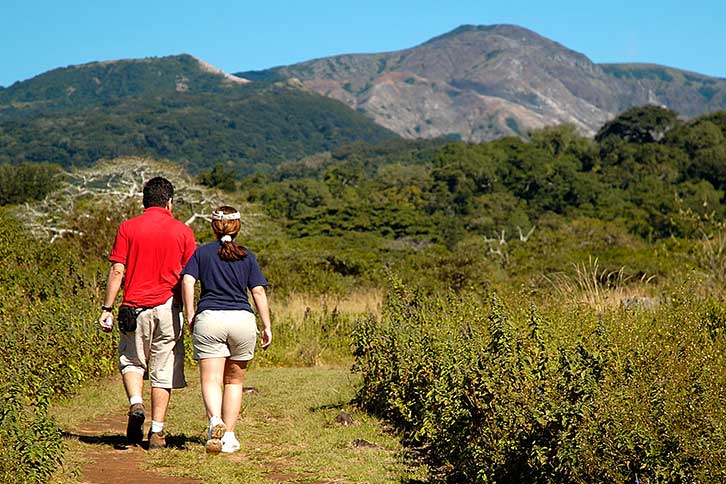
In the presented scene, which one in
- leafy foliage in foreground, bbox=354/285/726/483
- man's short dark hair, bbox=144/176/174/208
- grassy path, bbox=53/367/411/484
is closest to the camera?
leafy foliage in foreground, bbox=354/285/726/483

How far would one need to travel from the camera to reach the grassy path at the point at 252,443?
612 cm

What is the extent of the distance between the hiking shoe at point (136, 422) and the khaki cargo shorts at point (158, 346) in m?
0.20

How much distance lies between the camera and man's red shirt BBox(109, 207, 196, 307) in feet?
22.2

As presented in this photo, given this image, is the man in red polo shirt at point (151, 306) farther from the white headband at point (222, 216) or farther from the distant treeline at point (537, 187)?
the distant treeline at point (537, 187)

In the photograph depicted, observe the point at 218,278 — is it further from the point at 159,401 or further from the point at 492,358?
the point at 492,358

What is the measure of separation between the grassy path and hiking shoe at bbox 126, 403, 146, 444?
12 cm

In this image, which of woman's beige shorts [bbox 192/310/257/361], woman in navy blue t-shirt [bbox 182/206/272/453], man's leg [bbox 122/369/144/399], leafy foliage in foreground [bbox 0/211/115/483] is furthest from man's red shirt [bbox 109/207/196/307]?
leafy foliage in foreground [bbox 0/211/115/483]

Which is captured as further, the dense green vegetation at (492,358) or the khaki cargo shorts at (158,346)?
the khaki cargo shorts at (158,346)

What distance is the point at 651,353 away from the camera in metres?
6.45

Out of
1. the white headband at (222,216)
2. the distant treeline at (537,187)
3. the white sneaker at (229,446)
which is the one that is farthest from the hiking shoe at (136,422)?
the distant treeline at (537,187)

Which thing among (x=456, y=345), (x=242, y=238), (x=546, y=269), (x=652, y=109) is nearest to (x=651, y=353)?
(x=456, y=345)

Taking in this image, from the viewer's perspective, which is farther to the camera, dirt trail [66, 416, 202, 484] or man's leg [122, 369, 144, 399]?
man's leg [122, 369, 144, 399]

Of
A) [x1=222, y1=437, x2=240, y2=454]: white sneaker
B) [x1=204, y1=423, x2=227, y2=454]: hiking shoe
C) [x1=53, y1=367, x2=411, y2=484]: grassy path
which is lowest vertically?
[x1=53, y1=367, x2=411, y2=484]: grassy path

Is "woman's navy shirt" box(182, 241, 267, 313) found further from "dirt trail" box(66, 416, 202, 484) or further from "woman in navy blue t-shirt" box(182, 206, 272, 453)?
"dirt trail" box(66, 416, 202, 484)
